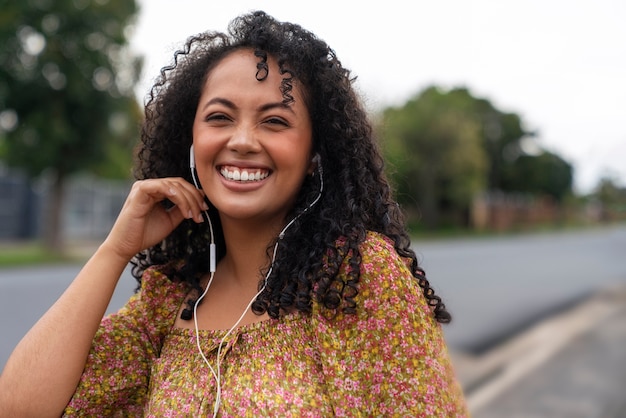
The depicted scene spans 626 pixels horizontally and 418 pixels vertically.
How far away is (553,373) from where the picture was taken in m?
6.43

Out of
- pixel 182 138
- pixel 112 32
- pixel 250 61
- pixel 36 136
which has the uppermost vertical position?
pixel 112 32

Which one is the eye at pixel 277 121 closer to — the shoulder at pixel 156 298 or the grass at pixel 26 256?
the shoulder at pixel 156 298

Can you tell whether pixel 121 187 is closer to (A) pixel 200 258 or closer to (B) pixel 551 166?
(A) pixel 200 258

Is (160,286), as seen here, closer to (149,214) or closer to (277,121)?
(149,214)

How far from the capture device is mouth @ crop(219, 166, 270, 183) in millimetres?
1862

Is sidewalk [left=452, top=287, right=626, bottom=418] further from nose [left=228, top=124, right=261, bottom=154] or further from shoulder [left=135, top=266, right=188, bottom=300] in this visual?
nose [left=228, top=124, right=261, bottom=154]

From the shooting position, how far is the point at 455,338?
7.86 m

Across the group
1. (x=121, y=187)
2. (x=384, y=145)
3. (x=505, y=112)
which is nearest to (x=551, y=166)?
(x=505, y=112)

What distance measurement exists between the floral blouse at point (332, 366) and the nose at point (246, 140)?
0.39 metres

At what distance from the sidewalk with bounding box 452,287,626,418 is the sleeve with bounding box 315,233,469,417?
3807 millimetres

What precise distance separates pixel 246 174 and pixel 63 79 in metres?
15.5

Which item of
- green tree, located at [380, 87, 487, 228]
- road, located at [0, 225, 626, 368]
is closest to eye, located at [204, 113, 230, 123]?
road, located at [0, 225, 626, 368]

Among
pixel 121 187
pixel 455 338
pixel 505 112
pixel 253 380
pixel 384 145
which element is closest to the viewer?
pixel 253 380

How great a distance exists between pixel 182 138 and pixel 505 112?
5638 centimetres
